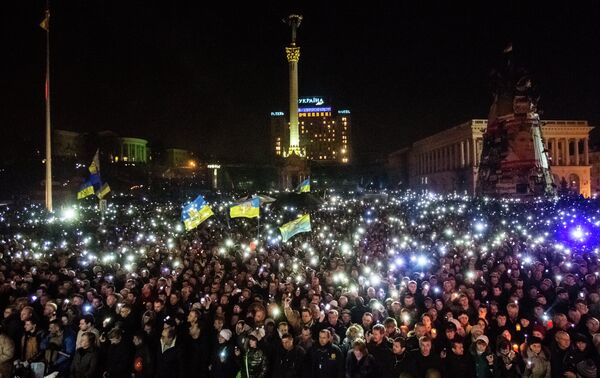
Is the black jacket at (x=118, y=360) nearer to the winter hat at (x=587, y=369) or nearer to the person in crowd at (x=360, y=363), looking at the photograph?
the person in crowd at (x=360, y=363)

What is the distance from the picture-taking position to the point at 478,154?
6675cm

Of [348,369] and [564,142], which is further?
[564,142]

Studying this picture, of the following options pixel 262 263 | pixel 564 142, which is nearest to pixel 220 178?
pixel 564 142

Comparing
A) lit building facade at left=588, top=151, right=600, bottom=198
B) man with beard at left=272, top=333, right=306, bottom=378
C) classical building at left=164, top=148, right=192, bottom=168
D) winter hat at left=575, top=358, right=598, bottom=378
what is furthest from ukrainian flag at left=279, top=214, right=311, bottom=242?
classical building at left=164, top=148, right=192, bottom=168

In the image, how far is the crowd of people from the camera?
6543mm

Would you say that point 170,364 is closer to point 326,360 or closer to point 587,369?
point 326,360

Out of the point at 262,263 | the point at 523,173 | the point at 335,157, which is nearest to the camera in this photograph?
the point at 262,263

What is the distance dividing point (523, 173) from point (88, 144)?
7188cm

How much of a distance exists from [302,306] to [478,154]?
63.2m

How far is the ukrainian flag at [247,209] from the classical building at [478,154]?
46375 mm

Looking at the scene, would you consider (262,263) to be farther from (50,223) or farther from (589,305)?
(50,223)

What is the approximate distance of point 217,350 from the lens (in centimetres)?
711

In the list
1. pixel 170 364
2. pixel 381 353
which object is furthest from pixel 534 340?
pixel 170 364

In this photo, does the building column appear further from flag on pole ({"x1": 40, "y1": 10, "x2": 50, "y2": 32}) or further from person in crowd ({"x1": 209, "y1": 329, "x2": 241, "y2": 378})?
person in crowd ({"x1": 209, "y1": 329, "x2": 241, "y2": 378})
